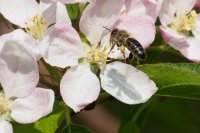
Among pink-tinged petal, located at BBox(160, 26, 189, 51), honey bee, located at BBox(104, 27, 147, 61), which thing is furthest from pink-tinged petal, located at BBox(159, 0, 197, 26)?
honey bee, located at BBox(104, 27, 147, 61)

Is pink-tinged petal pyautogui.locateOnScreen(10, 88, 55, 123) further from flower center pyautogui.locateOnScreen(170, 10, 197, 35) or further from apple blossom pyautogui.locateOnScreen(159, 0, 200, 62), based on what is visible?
flower center pyautogui.locateOnScreen(170, 10, 197, 35)

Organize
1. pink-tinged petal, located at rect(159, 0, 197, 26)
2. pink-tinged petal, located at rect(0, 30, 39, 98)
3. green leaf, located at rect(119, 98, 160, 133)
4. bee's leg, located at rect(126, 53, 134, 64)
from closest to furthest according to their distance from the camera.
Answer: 1. pink-tinged petal, located at rect(0, 30, 39, 98)
2. bee's leg, located at rect(126, 53, 134, 64)
3. pink-tinged petal, located at rect(159, 0, 197, 26)
4. green leaf, located at rect(119, 98, 160, 133)

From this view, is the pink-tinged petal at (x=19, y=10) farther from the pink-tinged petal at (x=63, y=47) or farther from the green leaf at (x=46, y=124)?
the green leaf at (x=46, y=124)

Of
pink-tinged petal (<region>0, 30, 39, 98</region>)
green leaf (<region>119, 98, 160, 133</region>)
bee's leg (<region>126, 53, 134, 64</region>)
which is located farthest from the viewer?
green leaf (<region>119, 98, 160, 133</region>)

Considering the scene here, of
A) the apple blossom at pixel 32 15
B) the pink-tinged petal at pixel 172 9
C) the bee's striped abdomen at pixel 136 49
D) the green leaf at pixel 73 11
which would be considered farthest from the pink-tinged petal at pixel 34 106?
the pink-tinged petal at pixel 172 9

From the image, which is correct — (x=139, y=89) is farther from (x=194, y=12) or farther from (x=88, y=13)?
(x=194, y=12)
